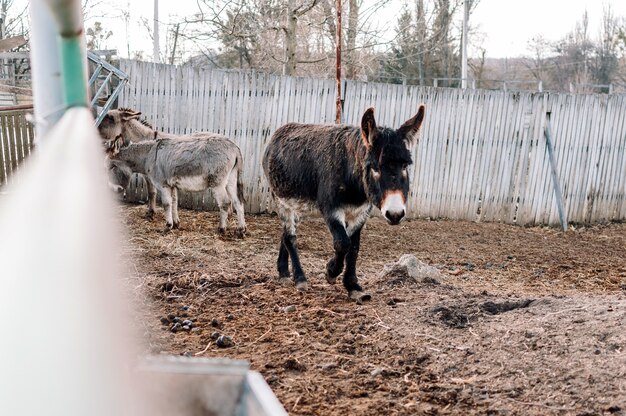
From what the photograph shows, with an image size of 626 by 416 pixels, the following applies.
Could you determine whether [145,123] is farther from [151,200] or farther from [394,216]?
[394,216]

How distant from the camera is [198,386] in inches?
64.2

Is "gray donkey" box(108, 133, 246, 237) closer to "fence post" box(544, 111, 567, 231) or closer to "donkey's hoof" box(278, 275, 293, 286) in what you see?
"donkey's hoof" box(278, 275, 293, 286)

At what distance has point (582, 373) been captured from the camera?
3664 mm

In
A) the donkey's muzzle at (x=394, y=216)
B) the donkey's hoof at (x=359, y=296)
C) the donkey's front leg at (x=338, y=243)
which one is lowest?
the donkey's hoof at (x=359, y=296)

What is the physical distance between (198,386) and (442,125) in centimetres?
1126

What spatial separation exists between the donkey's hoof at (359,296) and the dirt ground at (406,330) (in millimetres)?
83

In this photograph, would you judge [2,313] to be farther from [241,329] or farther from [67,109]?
[241,329]

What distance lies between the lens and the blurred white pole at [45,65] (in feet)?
3.73

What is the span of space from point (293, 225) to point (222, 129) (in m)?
5.63

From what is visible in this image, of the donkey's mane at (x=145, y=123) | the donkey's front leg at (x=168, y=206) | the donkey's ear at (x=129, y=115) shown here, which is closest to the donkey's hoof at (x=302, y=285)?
the donkey's front leg at (x=168, y=206)

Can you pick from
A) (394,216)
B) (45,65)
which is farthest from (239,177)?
(45,65)

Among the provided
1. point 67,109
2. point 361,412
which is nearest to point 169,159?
point 361,412

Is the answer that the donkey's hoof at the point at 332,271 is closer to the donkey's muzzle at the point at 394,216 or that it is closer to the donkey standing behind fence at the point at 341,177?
the donkey standing behind fence at the point at 341,177

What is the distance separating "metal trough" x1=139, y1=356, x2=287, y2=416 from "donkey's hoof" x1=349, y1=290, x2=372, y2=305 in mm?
4219
